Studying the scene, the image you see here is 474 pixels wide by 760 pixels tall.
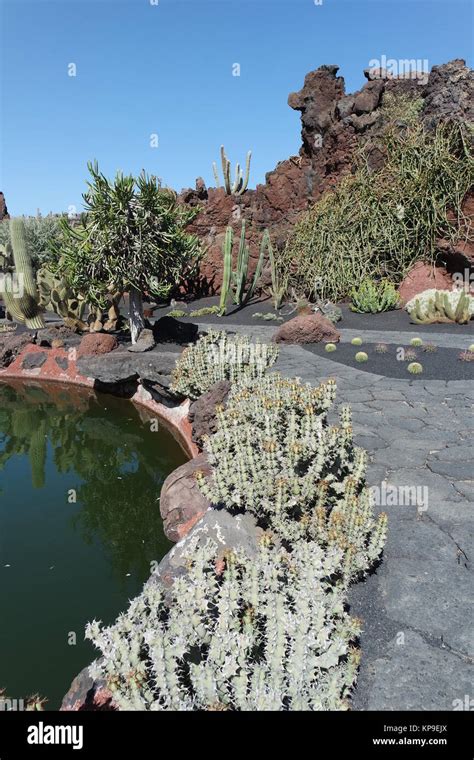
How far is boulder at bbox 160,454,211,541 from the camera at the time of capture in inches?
197

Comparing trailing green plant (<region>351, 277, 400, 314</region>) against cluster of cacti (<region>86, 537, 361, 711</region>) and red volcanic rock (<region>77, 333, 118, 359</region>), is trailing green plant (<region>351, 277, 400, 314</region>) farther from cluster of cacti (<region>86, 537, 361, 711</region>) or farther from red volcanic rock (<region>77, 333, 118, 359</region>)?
cluster of cacti (<region>86, 537, 361, 711</region>)

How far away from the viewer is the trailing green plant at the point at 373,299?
13672 millimetres

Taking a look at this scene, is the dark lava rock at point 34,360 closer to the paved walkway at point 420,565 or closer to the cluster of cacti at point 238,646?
the paved walkway at point 420,565

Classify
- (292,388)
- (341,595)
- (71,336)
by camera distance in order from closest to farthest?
(341,595), (292,388), (71,336)

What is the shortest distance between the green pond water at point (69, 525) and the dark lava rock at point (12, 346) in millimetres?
2440

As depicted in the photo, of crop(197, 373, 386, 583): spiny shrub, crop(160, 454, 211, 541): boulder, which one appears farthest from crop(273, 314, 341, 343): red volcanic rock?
crop(197, 373, 386, 583): spiny shrub

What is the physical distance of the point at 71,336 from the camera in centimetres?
1335

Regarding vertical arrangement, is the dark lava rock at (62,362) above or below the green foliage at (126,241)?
below

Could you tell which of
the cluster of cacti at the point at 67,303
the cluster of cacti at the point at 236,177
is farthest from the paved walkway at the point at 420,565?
the cluster of cacti at the point at 236,177

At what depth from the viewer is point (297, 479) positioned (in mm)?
3662

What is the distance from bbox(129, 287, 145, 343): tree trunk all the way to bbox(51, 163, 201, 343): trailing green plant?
0.06 meters

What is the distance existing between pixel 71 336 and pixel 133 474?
23.2 feet
